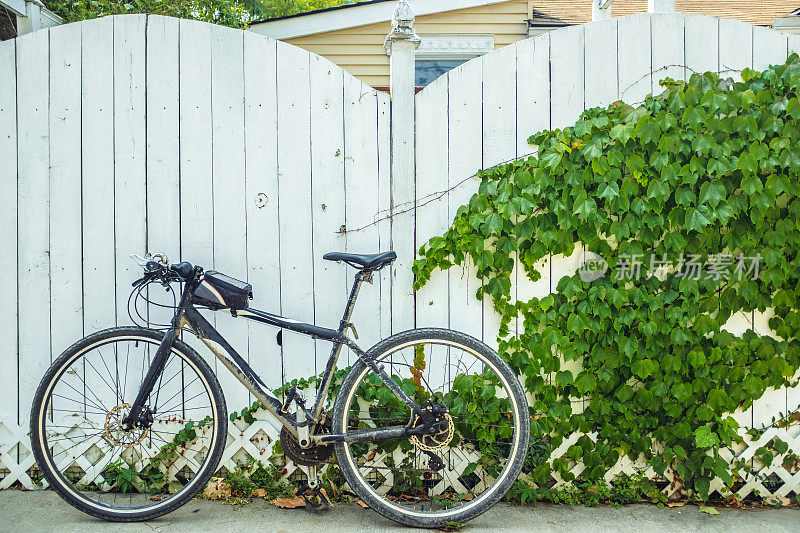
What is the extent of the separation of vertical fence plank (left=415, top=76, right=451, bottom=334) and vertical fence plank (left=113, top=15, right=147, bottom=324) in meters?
1.20

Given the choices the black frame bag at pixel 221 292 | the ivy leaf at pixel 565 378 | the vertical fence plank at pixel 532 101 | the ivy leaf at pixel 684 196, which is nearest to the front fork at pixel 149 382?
the black frame bag at pixel 221 292

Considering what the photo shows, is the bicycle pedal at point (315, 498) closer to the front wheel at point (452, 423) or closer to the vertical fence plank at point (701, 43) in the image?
the front wheel at point (452, 423)

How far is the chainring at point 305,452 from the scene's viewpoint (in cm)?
241

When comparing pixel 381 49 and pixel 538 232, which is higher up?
pixel 381 49

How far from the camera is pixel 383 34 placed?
6.52 m

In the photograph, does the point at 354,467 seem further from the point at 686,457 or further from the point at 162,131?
the point at 162,131

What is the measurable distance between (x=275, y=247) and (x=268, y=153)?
41cm

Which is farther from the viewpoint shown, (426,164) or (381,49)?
(381,49)

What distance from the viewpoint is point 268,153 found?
266cm

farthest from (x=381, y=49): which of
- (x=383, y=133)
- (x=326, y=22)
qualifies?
(x=383, y=133)

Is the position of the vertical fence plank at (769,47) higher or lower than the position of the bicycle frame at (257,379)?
higher

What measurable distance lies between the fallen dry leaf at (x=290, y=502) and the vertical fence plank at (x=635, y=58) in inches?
86.1

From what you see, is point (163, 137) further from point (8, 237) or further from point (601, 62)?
point (601, 62)

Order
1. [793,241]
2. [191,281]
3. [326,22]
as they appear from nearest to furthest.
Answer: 1. [191,281]
2. [793,241]
3. [326,22]
